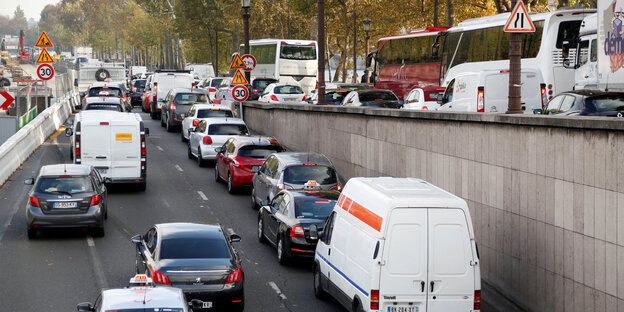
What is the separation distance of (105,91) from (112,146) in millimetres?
20277

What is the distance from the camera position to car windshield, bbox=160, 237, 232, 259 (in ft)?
45.6

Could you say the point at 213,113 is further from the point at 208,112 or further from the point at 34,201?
the point at 34,201

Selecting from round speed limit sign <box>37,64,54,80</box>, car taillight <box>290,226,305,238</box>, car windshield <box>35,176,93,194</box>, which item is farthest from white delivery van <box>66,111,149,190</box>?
round speed limit sign <box>37,64,54,80</box>

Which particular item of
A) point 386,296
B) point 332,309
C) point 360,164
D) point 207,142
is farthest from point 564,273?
point 207,142

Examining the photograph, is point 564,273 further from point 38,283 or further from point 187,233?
point 38,283

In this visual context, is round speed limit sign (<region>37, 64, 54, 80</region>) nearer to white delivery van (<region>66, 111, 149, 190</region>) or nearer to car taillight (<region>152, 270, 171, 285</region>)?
white delivery van (<region>66, 111, 149, 190</region>)

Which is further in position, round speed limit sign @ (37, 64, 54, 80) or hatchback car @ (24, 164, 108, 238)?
round speed limit sign @ (37, 64, 54, 80)

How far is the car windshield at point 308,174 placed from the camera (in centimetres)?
2116

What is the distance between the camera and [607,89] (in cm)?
2089

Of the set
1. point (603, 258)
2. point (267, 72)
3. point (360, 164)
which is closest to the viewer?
point (603, 258)

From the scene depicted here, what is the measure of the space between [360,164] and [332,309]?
33.7 ft

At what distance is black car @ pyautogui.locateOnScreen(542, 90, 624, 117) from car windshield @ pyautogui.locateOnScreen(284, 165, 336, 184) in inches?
212

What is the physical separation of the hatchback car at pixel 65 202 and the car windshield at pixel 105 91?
24.8 meters

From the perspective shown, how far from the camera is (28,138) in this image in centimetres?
3353
